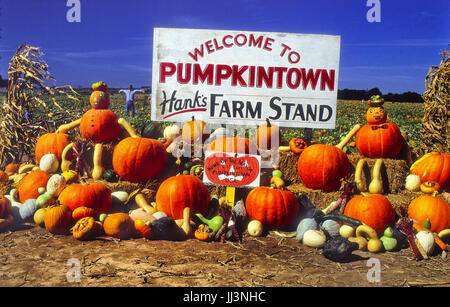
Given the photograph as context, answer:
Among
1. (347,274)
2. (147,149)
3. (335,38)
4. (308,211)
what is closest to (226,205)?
(308,211)

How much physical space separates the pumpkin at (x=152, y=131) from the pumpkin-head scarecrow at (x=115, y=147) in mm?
517

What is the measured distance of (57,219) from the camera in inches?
186

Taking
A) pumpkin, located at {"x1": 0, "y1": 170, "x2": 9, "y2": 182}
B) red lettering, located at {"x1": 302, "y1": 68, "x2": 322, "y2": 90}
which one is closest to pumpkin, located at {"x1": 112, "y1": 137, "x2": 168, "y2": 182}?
pumpkin, located at {"x1": 0, "y1": 170, "x2": 9, "y2": 182}

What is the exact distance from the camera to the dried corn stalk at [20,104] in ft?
→ 22.5

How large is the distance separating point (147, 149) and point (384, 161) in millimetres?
3575

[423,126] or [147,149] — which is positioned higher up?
[423,126]

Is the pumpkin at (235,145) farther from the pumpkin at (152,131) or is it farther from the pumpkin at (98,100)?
the pumpkin at (98,100)

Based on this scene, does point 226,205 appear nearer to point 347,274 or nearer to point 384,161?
point 347,274

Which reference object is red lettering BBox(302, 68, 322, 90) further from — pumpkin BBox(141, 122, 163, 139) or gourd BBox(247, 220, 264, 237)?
pumpkin BBox(141, 122, 163, 139)

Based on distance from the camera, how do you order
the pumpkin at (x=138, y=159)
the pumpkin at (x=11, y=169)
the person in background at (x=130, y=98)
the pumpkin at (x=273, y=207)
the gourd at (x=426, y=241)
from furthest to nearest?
the person in background at (x=130, y=98), the pumpkin at (x=11, y=169), the pumpkin at (x=138, y=159), the pumpkin at (x=273, y=207), the gourd at (x=426, y=241)

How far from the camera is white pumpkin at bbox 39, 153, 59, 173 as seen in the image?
598cm

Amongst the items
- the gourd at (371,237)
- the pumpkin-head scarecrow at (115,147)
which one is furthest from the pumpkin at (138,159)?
the gourd at (371,237)

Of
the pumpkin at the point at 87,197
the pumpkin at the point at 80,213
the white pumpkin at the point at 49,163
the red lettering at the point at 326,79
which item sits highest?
the red lettering at the point at 326,79

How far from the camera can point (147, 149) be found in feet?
18.8
